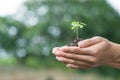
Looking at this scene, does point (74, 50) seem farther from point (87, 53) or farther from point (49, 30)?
point (49, 30)

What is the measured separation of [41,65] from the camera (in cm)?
1583

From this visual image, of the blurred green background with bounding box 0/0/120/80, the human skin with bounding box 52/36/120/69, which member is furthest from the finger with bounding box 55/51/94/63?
the blurred green background with bounding box 0/0/120/80

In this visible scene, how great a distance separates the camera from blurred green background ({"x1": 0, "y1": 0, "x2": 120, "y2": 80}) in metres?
15.3

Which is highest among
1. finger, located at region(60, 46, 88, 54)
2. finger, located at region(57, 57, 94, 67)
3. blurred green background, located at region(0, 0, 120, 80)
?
blurred green background, located at region(0, 0, 120, 80)

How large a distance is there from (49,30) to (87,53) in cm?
1330

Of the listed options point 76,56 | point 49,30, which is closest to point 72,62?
point 76,56

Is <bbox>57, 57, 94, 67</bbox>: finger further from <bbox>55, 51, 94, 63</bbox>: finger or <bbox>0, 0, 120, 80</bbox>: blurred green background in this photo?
<bbox>0, 0, 120, 80</bbox>: blurred green background

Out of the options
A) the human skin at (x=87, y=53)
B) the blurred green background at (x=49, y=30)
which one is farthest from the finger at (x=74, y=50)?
the blurred green background at (x=49, y=30)

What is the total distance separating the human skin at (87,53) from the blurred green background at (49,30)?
12.0 meters

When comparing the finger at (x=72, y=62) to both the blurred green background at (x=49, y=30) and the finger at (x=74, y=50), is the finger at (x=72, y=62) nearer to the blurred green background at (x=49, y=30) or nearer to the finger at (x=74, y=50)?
the finger at (x=74, y=50)

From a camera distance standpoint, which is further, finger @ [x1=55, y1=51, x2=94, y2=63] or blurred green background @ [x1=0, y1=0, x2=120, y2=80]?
blurred green background @ [x1=0, y1=0, x2=120, y2=80]

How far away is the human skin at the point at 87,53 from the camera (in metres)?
2.43

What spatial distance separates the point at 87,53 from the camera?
2490 millimetres

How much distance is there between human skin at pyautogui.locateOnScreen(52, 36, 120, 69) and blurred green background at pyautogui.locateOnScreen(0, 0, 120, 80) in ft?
39.5
